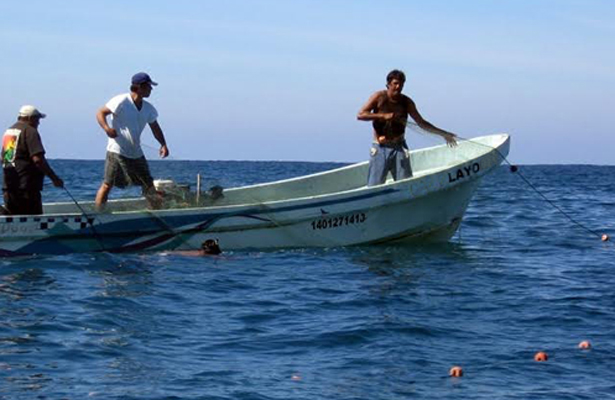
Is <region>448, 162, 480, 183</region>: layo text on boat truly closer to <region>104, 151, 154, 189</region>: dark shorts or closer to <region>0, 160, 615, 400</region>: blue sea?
<region>0, 160, 615, 400</region>: blue sea

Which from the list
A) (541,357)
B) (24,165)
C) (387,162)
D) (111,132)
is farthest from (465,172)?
(541,357)

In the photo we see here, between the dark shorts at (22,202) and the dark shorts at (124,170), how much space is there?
0.85 metres

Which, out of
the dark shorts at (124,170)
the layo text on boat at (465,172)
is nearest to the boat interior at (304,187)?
the layo text on boat at (465,172)

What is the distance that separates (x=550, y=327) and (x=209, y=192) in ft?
19.2

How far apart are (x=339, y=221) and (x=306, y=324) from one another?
13.8ft

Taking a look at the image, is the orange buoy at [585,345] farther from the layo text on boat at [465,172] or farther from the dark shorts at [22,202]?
the dark shorts at [22,202]

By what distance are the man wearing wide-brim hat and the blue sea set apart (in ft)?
2.10

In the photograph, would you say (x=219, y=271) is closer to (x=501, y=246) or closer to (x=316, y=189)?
(x=316, y=189)

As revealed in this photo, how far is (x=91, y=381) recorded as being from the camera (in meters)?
7.55

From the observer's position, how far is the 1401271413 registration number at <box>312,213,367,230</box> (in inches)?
534

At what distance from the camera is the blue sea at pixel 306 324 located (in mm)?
7621

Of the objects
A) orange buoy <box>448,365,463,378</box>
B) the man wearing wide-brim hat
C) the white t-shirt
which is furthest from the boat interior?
orange buoy <box>448,365,463,378</box>

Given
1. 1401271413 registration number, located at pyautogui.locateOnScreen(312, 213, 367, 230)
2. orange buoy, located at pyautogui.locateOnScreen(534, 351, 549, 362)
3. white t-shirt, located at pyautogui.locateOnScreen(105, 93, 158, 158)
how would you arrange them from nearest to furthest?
1. orange buoy, located at pyautogui.locateOnScreen(534, 351, 549, 362)
2. white t-shirt, located at pyautogui.locateOnScreen(105, 93, 158, 158)
3. 1401271413 registration number, located at pyautogui.locateOnScreen(312, 213, 367, 230)

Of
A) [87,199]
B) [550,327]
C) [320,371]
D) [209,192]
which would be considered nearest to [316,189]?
[209,192]
